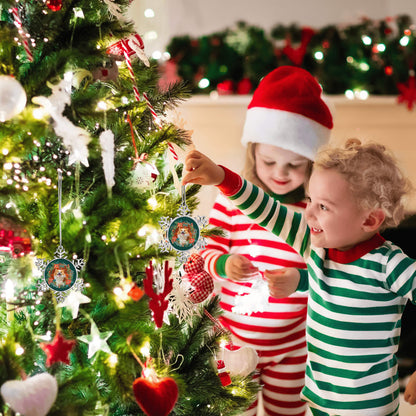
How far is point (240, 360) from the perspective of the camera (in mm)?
1268

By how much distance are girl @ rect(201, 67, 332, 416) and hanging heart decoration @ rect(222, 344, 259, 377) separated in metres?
0.10

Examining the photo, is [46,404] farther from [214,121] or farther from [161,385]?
[214,121]

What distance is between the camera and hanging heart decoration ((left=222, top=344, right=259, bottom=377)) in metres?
1.26

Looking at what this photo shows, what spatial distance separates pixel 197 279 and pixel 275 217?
0.24 metres

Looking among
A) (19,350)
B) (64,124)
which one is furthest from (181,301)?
(64,124)

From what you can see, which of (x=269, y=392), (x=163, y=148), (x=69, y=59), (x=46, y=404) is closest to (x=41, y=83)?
(x=69, y=59)

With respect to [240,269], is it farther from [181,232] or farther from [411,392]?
[411,392]

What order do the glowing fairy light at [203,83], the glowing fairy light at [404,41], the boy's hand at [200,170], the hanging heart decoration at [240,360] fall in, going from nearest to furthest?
1. the boy's hand at [200,170]
2. the hanging heart decoration at [240,360]
3. the glowing fairy light at [404,41]
4. the glowing fairy light at [203,83]

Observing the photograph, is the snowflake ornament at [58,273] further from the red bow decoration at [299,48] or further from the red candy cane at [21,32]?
the red bow decoration at [299,48]

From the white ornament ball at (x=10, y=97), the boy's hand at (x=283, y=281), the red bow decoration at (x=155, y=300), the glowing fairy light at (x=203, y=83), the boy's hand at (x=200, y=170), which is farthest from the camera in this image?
the glowing fairy light at (x=203, y=83)

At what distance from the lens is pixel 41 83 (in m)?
0.84

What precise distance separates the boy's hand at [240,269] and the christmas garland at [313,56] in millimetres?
1312

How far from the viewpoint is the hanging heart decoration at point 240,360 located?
126cm

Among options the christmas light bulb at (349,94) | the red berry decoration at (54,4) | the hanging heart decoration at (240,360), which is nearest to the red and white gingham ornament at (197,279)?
the hanging heart decoration at (240,360)
